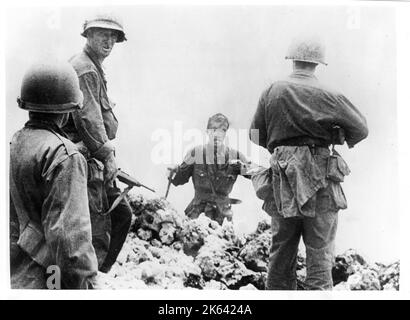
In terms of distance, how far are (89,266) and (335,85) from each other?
83.1 inches

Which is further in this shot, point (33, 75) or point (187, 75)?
point (187, 75)

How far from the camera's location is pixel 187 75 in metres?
6.30

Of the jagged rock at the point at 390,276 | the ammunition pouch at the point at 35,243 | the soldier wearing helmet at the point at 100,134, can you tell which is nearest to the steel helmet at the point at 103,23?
the soldier wearing helmet at the point at 100,134

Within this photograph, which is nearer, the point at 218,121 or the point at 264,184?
the point at 264,184

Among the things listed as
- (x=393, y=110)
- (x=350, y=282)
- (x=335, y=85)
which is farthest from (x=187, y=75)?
(x=350, y=282)

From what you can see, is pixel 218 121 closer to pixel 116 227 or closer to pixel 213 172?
pixel 213 172

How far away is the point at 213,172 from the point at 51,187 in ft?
4.59

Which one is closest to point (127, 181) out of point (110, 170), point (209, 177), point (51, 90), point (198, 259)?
point (110, 170)

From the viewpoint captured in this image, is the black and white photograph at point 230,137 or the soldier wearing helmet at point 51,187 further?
the black and white photograph at point 230,137

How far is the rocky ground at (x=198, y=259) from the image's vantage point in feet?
20.3

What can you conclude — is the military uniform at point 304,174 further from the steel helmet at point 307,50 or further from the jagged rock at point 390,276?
the jagged rock at point 390,276

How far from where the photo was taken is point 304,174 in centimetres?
598

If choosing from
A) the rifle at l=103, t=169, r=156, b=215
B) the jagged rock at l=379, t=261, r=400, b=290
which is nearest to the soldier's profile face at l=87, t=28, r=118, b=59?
the rifle at l=103, t=169, r=156, b=215
